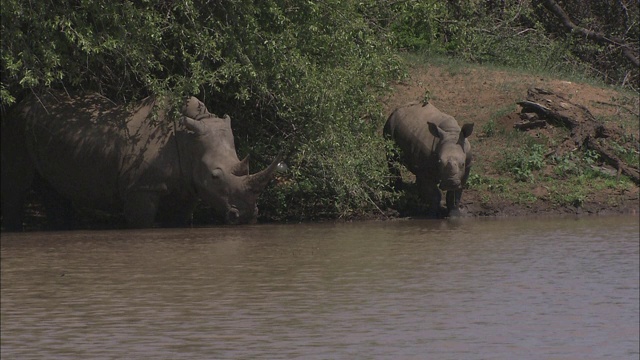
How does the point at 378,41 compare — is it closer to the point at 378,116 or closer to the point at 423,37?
the point at 378,116

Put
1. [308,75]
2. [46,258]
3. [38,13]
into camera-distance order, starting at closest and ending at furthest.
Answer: [46,258] → [38,13] → [308,75]

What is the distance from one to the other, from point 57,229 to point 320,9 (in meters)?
4.17

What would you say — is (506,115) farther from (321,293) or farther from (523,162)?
(321,293)

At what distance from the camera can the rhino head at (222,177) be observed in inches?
565

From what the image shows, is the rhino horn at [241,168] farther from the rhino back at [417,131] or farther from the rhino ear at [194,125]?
the rhino back at [417,131]

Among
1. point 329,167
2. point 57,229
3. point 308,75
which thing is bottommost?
point 57,229

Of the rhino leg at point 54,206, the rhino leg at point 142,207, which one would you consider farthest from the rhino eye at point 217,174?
the rhino leg at point 54,206

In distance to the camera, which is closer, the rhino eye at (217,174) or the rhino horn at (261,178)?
the rhino horn at (261,178)

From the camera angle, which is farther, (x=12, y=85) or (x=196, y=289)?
(x=12, y=85)

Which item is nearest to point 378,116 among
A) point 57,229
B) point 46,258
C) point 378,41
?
point 378,41

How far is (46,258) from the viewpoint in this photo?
39.3 feet

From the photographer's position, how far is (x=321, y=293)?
9.16 metres

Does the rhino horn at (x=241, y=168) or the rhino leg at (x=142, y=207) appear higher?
the rhino horn at (x=241, y=168)

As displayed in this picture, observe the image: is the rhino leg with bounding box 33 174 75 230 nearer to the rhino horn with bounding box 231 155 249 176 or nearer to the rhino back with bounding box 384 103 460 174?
the rhino horn with bounding box 231 155 249 176
